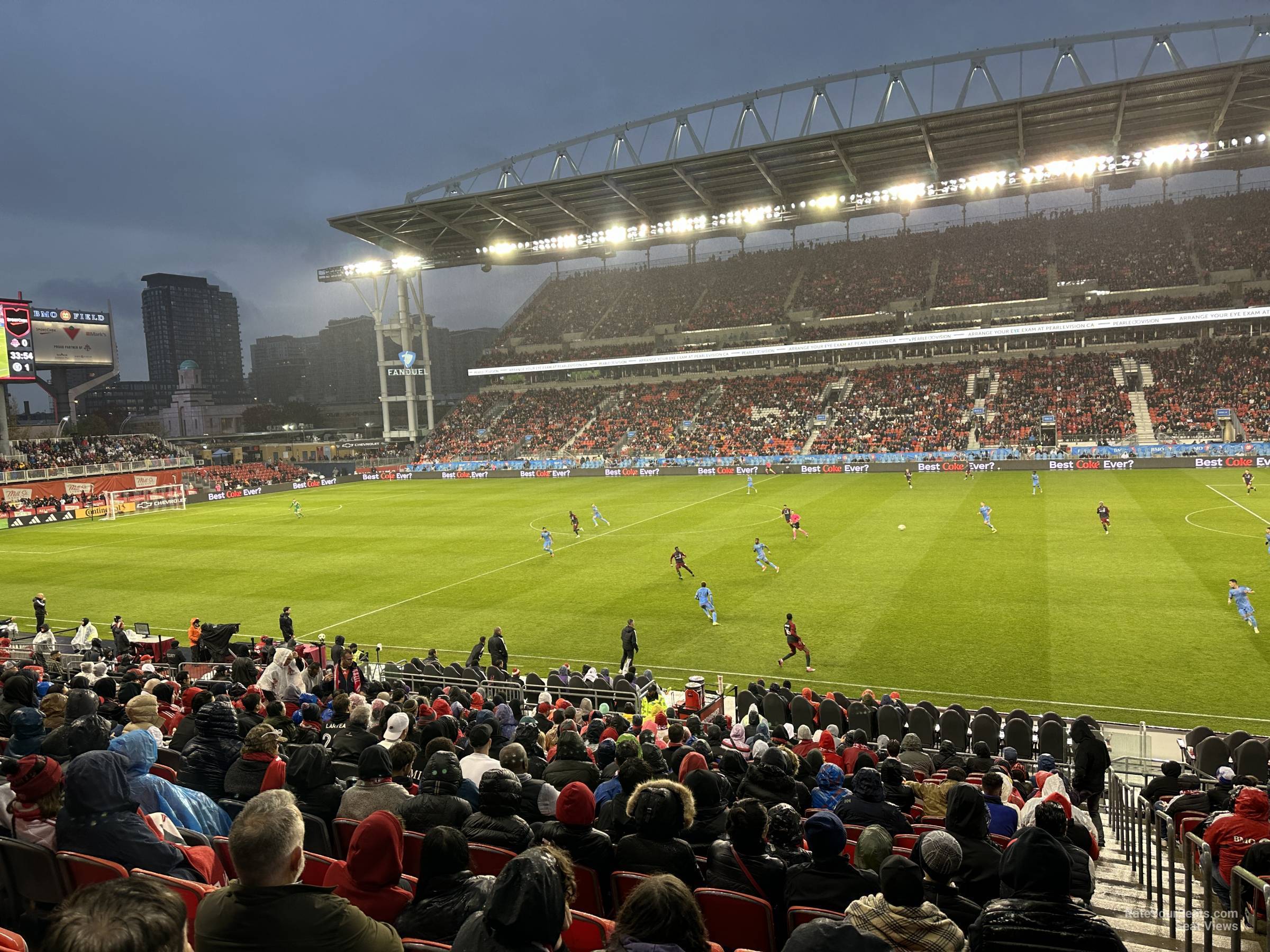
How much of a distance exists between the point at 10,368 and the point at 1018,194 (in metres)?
81.7

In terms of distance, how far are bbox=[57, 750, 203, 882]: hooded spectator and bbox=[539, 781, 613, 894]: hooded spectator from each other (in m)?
2.32

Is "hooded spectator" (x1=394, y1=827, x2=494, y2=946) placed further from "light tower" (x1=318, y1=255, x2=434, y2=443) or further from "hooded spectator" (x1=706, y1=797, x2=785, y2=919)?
"light tower" (x1=318, y1=255, x2=434, y2=443)

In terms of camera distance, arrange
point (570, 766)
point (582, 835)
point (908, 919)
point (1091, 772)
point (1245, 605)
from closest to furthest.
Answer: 1. point (908, 919)
2. point (582, 835)
3. point (570, 766)
4. point (1091, 772)
5. point (1245, 605)

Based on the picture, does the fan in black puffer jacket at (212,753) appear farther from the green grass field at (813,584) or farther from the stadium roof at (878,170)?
the stadium roof at (878,170)

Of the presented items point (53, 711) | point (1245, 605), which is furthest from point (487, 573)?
point (1245, 605)

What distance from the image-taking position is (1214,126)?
55250 mm

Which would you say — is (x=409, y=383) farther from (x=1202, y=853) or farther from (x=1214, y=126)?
(x=1202, y=853)

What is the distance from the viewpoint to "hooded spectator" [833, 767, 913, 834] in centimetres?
654

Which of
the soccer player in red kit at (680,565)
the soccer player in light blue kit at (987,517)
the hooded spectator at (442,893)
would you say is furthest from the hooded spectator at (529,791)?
the soccer player in light blue kit at (987,517)

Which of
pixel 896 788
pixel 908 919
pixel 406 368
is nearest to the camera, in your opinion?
pixel 908 919

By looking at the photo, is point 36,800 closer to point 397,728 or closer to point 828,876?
point 397,728

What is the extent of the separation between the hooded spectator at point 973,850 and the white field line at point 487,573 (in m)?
20.7

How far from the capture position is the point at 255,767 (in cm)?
659

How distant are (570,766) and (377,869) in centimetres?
326
